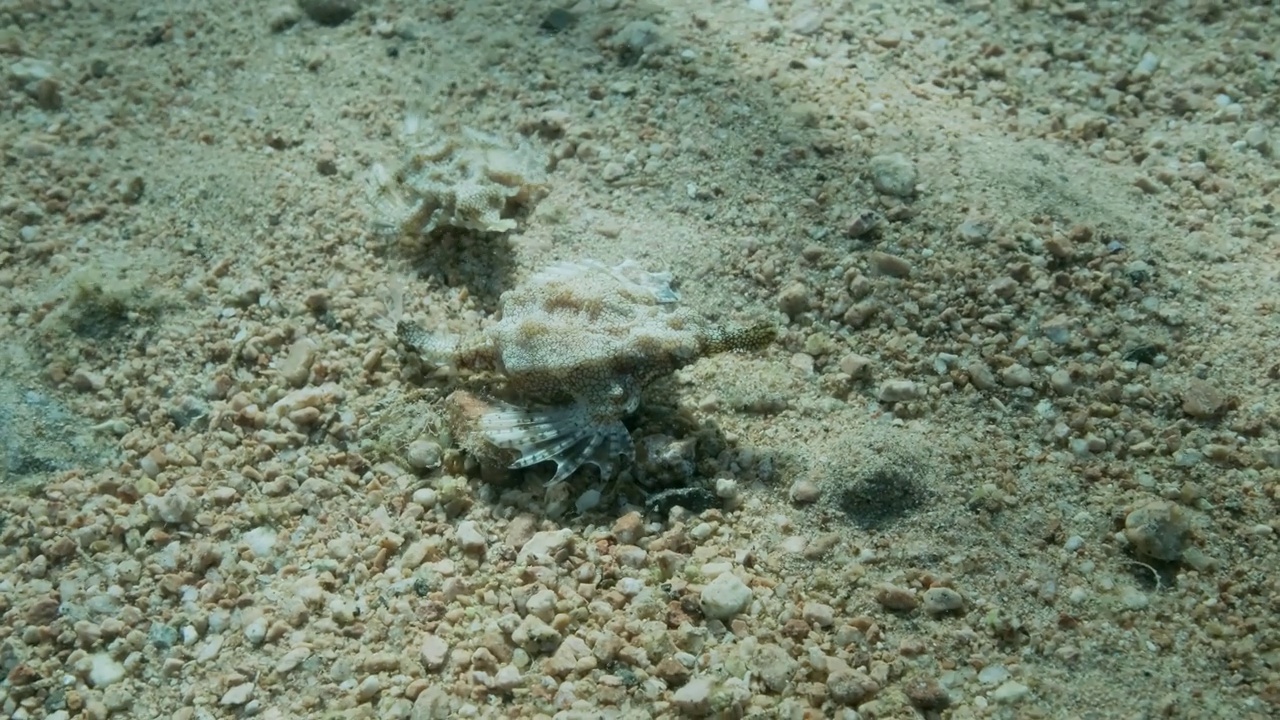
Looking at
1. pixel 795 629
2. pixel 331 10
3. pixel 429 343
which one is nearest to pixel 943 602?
pixel 795 629

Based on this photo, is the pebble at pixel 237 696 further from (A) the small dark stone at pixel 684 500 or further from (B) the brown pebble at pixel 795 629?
(B) the brown pebble at pixel 795 629

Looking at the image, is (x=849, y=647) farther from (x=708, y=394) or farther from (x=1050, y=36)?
(x=1050, y=36)

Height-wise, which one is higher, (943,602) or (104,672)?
(943,602)

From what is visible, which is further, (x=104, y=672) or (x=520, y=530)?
(x=520, y=530)

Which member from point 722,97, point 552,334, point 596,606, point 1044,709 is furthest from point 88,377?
point 1044,709

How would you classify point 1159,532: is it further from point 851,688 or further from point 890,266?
point 890,266

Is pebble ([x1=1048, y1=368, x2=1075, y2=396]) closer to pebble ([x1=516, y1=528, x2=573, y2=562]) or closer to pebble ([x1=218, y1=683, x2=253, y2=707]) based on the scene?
pebble ([x1=516, y1=528, x2=573, y2=562])
